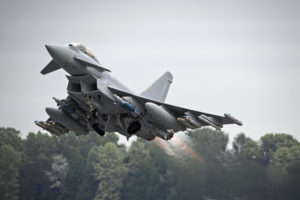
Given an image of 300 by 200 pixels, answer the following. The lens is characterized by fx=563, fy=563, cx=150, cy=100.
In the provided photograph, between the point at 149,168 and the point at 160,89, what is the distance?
19.3 meters

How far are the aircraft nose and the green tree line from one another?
9.50 m

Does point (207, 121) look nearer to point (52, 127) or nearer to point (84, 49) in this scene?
point (84, 49)

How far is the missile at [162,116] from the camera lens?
86.5ft

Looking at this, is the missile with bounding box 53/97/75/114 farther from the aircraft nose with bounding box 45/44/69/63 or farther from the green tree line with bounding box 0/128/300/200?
the green tree line with bounding box 0/128/300/200

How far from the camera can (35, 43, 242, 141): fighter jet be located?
26.5 meters

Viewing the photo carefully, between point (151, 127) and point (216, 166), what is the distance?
5522mm

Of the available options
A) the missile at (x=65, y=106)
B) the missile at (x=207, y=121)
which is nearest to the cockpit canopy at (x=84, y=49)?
the missile at (x=65, y=106)

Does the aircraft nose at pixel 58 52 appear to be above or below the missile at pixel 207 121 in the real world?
above

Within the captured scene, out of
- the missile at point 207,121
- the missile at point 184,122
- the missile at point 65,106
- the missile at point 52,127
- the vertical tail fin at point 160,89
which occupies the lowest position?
the missile at point 52,127

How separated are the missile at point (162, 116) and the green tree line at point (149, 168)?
18.8ft

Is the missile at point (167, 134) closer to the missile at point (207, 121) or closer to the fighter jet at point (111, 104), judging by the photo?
the fighter jet at point (111, 104)

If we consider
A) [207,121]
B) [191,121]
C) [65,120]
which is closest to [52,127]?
[65,120]

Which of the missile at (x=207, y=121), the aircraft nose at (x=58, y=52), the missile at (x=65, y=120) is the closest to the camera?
the aircraft nose at (x=58, y=52)

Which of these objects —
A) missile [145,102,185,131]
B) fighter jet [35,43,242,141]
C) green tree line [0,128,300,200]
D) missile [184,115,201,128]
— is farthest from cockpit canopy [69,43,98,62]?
green tree line [0,128,300,200]
